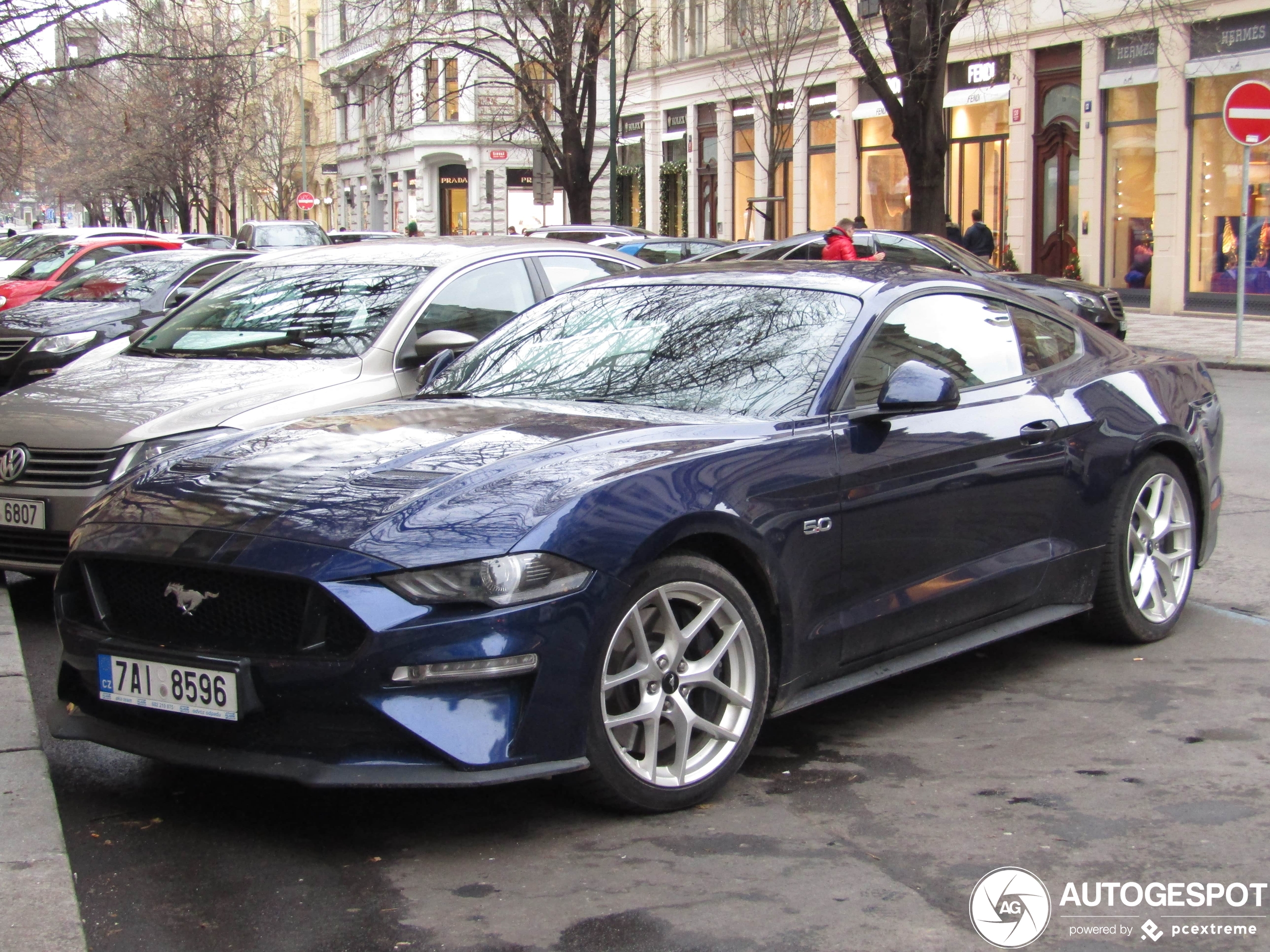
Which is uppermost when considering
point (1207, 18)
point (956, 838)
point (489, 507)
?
point (1207, 18)

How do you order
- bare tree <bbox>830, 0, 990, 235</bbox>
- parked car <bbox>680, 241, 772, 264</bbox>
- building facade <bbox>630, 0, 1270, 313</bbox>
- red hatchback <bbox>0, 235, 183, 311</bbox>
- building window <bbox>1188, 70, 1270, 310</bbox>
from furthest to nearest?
building facade <bbox>630, 0, 1270, 313</bbox>
building window <bbox>1188, 70, 1270, 310</bbox>
red hatchback <bbox>0, 235, 183, 311</bbox>
bare tree <bbox>830, 0, 990, 235</bbox>
parked car <bbox>680, 241, 772, 264</bbox>

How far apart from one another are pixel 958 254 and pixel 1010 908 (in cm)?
1563

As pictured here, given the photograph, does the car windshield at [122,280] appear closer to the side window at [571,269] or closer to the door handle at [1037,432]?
the side window at [571,269]

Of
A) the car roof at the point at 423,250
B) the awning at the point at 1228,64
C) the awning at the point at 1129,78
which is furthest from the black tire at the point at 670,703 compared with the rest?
the awning at the point at 1129,78

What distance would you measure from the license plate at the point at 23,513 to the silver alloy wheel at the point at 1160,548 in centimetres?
439

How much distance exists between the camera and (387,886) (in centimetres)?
373

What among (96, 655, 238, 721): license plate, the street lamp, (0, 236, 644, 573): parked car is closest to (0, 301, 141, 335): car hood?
(0, 236, 644, 573): parked car

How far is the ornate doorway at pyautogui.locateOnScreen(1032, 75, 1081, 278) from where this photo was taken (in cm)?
2828

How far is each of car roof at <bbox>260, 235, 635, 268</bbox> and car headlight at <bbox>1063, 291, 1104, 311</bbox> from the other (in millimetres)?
9988

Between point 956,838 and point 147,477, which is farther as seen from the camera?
point 147,477

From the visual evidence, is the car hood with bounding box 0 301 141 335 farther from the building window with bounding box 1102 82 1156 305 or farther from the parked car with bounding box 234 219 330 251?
the parked car with bounding box 234 219 330 251

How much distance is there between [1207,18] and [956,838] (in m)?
24.0

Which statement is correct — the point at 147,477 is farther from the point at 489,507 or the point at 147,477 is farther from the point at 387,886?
the point at 387,886

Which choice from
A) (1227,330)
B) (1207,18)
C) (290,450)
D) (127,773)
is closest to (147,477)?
(290,450)
